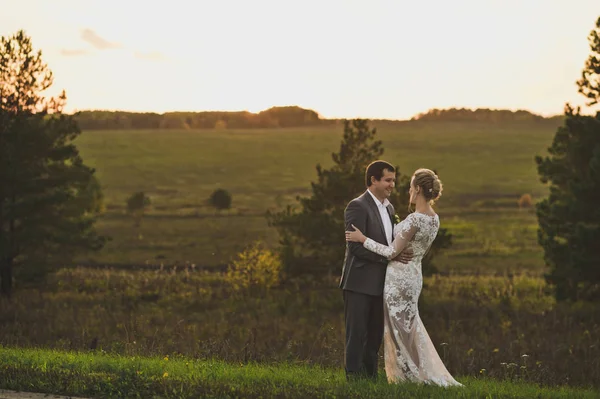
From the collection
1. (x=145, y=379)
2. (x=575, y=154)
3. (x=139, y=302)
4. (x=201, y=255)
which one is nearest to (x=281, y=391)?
(x=145, y=379)

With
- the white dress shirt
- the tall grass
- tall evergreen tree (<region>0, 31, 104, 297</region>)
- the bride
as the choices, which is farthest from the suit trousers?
tall evergreen tree (<region>0, 31, 104, 297</region>)

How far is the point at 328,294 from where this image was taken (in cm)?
2980

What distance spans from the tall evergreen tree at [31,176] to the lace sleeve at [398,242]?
2069cm

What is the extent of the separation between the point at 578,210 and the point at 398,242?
52.2ft

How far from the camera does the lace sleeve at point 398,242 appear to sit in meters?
9.30

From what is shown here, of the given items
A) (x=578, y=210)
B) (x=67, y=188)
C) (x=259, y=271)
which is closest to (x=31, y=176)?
(x=67, y=188)

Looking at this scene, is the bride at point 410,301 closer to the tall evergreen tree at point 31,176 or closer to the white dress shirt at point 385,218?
the white dress shirt at point 385,218

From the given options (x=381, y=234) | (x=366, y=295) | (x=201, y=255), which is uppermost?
(x=381, y=234)

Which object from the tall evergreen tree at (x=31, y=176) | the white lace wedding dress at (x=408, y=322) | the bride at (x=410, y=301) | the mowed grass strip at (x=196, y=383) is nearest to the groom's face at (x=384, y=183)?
the bride at (x=410, y=301)

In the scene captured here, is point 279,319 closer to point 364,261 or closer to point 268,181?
point 364,261

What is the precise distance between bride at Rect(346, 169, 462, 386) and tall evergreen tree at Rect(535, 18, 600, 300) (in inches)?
578

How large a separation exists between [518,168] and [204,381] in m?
105

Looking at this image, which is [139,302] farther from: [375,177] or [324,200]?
[375,177]

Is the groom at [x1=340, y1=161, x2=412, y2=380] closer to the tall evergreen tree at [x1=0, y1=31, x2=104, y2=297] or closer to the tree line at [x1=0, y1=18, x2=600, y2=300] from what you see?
the tree line at [x1=0, y1=18, x2=600, y2=300]
